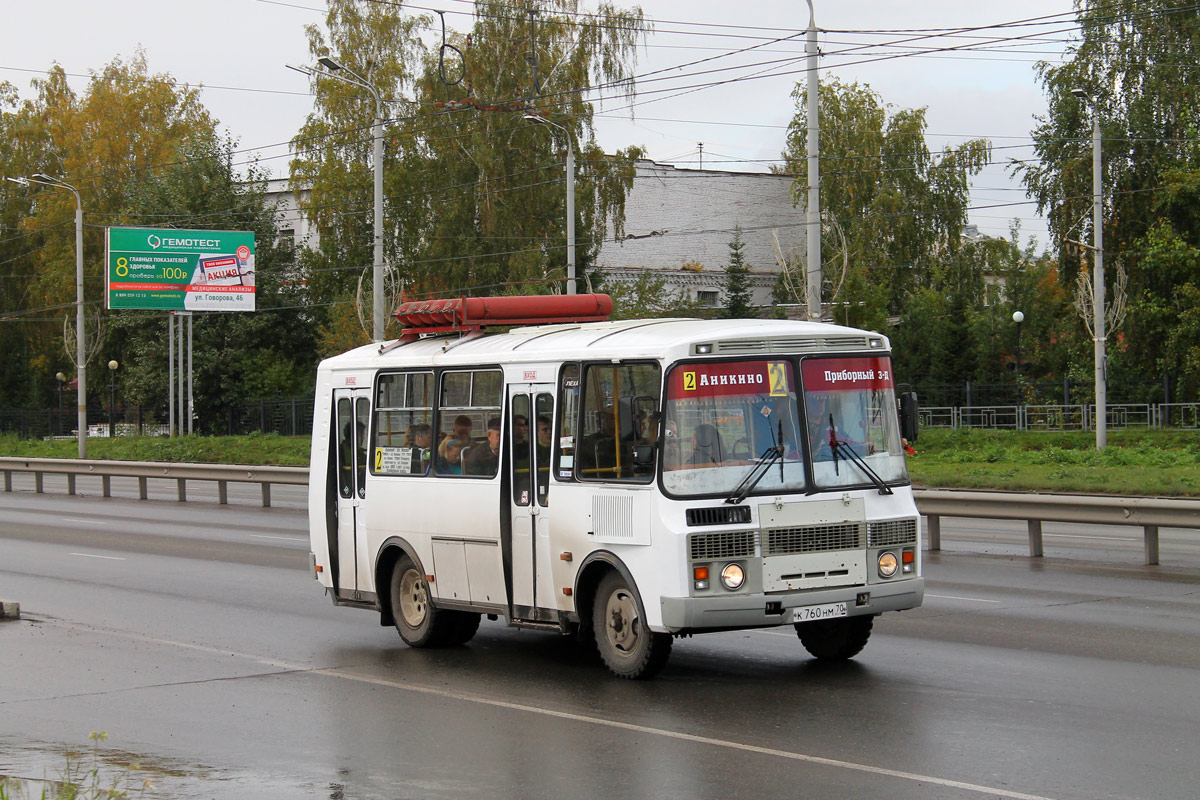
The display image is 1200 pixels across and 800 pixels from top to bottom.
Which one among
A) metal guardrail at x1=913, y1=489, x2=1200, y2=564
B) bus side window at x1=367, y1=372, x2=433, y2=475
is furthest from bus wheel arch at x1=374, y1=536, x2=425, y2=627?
metal guardrail at x1=913, y1=489, x2=1200, y2=564

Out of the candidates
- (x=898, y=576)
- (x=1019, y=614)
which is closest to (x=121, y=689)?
(x=898, y=576)

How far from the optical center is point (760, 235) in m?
69.3

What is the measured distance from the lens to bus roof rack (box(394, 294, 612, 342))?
11578mm

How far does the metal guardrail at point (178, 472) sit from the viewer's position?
2777 cm

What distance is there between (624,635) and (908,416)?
2463 mm

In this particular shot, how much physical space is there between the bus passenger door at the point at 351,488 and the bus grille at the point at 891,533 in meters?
4.40

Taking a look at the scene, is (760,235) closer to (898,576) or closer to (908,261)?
(908,261)

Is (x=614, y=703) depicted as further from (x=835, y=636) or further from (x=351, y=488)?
(x=351, y=488)

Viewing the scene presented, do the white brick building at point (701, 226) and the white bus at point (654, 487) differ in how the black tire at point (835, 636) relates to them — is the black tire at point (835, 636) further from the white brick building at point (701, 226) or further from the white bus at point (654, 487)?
the white brick building at point (701, 226)

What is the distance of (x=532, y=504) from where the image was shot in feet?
33.6

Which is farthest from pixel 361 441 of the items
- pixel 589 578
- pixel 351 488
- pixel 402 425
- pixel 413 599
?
pixel 589 578

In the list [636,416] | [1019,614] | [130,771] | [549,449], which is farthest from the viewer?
[1019,614]

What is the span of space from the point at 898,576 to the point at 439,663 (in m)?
3.45

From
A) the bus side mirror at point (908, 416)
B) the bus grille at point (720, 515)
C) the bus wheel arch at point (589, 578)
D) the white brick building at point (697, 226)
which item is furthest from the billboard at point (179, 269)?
the bus grille at point (720, 515)
